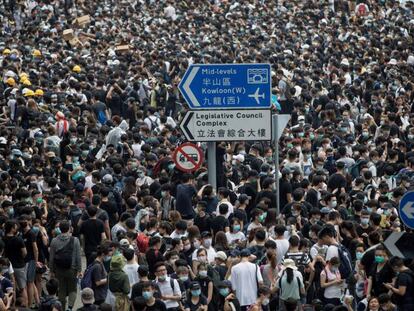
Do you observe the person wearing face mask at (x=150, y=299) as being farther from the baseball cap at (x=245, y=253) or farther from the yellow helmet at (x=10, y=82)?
the yellow helmet at (x=10, y=82)

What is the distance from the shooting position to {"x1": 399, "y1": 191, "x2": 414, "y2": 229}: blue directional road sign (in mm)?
15250

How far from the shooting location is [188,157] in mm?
21594

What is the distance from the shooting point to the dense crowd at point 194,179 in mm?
16875

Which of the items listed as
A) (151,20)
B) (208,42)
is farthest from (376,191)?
(151,20)

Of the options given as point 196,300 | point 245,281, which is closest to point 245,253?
point 245,281

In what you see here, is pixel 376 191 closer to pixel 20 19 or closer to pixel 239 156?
pixel 239 156

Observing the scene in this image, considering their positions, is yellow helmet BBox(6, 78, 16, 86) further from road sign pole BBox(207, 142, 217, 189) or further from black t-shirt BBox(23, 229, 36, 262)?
black t-shirt BBox(23, 229, 36, 262)

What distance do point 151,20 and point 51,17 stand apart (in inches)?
123

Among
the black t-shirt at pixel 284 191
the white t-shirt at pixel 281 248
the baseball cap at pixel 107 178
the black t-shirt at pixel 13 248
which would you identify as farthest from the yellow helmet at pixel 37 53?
the white t-shirt at pixel 281 248

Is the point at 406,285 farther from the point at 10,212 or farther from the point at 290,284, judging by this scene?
the point at 10,212

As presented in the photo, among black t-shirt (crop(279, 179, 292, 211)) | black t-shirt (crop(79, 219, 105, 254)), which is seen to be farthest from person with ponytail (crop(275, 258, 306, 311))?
black t-shirt (crop(279, 179, 292, 211))

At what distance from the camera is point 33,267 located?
18.9 m

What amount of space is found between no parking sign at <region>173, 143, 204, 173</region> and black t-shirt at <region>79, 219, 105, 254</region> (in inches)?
102

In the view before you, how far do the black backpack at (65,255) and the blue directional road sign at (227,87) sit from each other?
12.4ft
